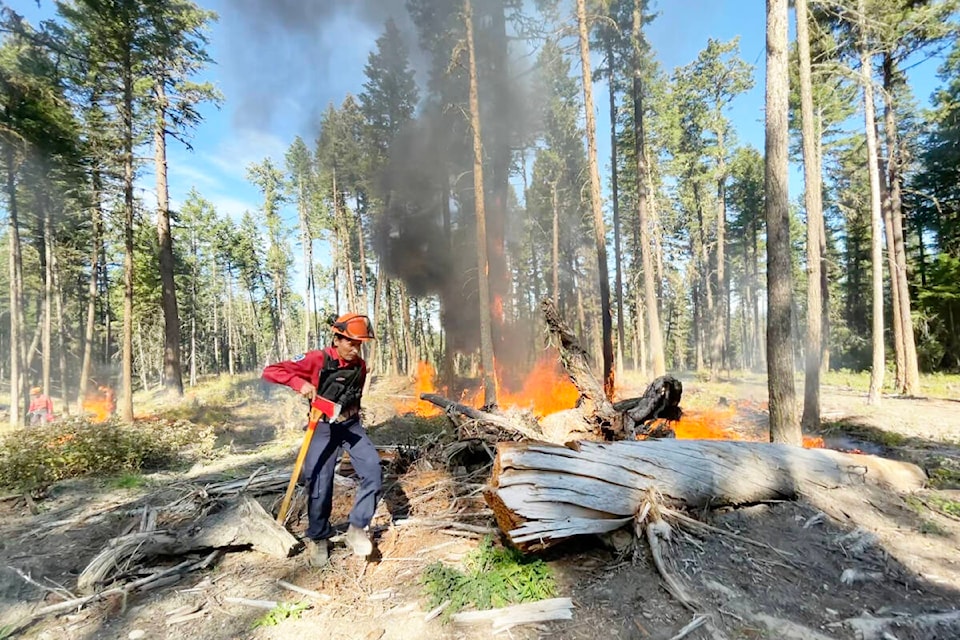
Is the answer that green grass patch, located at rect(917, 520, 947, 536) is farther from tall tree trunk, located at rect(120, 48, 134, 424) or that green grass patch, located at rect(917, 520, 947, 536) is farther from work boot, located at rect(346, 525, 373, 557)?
tall tree trunk, located at rect(120, 48, 134, 424)

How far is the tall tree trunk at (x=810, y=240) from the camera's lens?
906 cm

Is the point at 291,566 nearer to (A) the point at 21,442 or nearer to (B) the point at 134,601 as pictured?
(B) the point at 134,601

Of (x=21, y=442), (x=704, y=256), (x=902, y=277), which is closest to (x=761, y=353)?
(x=704, y=256)

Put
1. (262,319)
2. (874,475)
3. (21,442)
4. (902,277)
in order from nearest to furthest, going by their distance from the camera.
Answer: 1. (874,475)
2. (21,442)
3. (902,277)
4. (262,319)

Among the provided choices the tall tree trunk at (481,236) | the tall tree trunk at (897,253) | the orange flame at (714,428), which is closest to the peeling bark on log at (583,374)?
the orange flame at (714,428)

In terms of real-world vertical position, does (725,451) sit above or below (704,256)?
below

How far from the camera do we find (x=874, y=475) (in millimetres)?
4938

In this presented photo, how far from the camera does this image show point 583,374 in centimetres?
638

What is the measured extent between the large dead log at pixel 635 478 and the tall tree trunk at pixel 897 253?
1250 cm

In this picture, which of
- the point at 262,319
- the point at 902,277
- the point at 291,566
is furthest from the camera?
the point at 262,319

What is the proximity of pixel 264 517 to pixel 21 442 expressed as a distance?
7222 millimetres

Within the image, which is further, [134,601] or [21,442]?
[21,442]

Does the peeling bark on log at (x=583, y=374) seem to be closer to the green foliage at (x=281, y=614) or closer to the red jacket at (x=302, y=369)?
the red jacket at (x=302, y=369)

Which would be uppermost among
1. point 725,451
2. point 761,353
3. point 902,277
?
point 902,277
